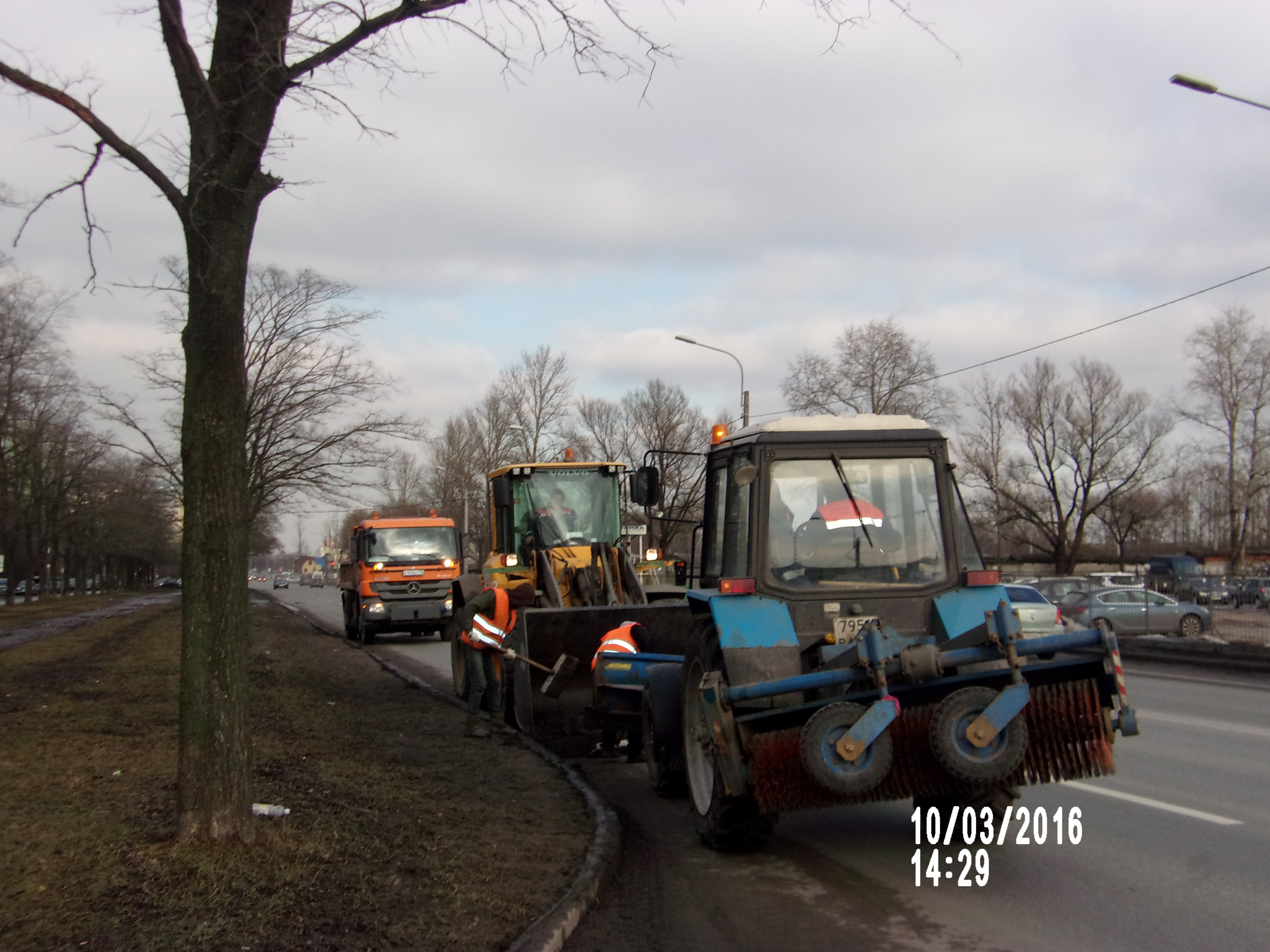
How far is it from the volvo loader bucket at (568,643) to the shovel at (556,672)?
0.02m

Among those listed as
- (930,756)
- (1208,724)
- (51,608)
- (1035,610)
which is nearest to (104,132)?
(930,756)

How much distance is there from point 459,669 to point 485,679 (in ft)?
9.35

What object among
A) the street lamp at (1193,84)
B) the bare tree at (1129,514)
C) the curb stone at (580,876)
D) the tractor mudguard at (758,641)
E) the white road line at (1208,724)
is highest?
the street lamp at (1193,84)

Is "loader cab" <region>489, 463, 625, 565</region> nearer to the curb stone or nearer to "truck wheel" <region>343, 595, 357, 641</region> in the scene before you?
the curb stone

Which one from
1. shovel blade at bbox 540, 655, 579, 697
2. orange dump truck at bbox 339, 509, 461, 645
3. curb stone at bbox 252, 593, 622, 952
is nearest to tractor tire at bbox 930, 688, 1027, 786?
curb stone at bbox 252, 593, 622, 952

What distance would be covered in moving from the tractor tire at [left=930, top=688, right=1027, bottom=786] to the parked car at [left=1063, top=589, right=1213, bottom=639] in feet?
64.8

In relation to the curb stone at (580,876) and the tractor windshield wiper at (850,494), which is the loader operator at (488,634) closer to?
the curb stone at (580,876)

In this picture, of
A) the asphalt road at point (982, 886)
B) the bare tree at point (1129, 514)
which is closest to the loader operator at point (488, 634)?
the asphalt road at point (982, 886)

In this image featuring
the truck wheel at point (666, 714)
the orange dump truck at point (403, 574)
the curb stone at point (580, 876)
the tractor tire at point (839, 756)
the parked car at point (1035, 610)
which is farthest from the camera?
the orange dump truck at point (403, 574)

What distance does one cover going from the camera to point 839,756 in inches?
212

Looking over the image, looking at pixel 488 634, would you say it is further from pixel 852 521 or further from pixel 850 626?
pixel 850 626

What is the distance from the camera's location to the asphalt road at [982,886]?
507 centimetres

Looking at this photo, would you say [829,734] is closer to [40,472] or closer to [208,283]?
[208,283]
